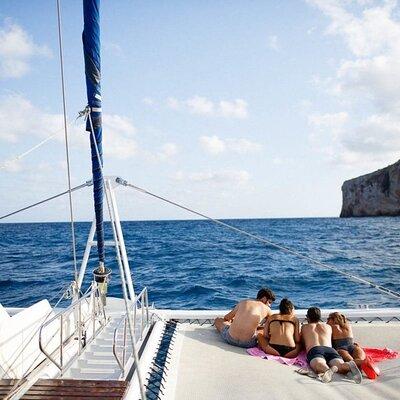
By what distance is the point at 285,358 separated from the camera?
576cm

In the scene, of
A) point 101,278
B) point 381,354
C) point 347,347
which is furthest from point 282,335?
point 101,278

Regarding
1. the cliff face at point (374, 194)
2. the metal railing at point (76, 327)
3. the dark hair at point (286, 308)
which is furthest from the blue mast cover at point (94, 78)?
the cliff face at point (374, 194)

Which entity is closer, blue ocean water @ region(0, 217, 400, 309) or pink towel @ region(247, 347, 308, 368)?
pink towel @ region(247, 347, 308, 368)

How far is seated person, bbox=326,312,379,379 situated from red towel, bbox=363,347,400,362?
184 mm

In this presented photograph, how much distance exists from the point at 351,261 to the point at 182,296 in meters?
16.4

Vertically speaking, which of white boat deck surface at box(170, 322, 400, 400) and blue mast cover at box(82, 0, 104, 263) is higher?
blue mast cover at box(82, 0, 104, 263)

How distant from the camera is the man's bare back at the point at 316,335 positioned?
18.6 feet

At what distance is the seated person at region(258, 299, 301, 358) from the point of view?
5.89m

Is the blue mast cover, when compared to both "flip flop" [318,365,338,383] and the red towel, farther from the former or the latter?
the red towel

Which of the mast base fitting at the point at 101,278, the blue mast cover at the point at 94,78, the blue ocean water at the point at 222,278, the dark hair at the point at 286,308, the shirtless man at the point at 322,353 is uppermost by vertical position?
the blue mast cover at the point at 94,78

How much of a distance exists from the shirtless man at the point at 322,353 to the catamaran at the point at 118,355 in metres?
0.19

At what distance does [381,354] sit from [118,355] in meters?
3.92

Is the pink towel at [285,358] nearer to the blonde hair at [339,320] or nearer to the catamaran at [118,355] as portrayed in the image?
the catamaran at [118,355]

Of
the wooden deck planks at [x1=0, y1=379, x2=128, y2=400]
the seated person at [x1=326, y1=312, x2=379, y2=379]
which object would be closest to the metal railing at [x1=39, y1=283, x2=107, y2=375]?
the wooden deck planks at [x1=0, y1=379, x2=128, y2=400]
